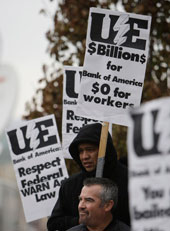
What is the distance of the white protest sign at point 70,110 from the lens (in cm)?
873

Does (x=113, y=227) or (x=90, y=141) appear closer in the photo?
(x=113, y=227)

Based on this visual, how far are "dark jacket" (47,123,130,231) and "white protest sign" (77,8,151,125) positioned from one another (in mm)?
257

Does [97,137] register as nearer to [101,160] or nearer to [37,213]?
[101,160]

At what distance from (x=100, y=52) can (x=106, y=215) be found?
5.66 feet

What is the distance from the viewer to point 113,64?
6.64 meters

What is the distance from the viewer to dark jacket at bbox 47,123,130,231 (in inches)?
245

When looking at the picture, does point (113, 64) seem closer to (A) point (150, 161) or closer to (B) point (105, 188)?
(B) point (105, 188)

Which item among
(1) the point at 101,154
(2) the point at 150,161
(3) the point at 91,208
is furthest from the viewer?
(1) the point at 101,154

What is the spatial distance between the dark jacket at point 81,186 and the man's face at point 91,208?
0.58 meters

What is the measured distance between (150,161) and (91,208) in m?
1.56

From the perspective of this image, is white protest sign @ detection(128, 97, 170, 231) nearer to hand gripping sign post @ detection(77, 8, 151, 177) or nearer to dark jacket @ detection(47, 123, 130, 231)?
dark jacket @ detection(47, 123, 130, 231)

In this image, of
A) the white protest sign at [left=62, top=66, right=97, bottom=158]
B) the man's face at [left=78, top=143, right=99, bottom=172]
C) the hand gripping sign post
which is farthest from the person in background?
the white protest sign at [left=62, top=66, right=97, bottom=158]

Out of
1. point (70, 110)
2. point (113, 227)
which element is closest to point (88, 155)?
point (113, 227)

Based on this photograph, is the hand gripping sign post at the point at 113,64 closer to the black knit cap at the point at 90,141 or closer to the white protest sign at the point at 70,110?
the black knit cap at the point at 90,141
